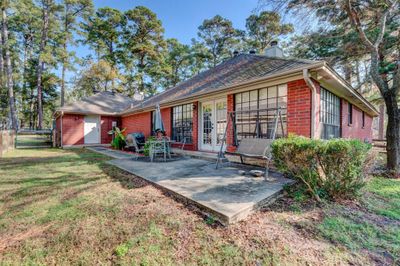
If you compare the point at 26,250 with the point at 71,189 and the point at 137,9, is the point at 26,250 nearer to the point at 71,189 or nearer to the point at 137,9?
the point at 71,189

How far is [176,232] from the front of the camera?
2396mm

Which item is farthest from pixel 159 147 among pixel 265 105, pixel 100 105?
pixel 100 105

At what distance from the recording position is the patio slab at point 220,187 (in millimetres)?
2756

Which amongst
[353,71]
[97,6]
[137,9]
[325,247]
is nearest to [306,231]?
[325,247]

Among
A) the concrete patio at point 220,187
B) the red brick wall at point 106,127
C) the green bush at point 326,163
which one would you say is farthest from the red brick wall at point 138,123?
the green bush at point 326,163

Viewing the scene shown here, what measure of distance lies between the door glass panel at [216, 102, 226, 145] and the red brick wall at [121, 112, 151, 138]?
16.9ft

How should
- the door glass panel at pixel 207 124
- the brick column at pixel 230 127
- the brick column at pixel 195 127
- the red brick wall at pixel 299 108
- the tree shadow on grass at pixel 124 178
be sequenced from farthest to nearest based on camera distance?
the brick column at pixel 195 127, the door glass panel at pixel 207 124, the brick column at pixel 230 127, the red brick wall at pixel 299 108, the tree shadow on grass at pixel 124 178

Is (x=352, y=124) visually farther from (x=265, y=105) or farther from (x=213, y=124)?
(x=213, y=124)

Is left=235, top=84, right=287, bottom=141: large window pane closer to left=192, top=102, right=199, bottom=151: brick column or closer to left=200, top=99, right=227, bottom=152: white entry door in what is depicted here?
left=200, top=99, right=227, bottom=152: white entry door

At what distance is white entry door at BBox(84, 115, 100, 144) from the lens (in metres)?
14.3

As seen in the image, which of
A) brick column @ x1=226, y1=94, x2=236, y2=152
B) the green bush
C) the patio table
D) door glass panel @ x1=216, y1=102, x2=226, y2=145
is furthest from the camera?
door glass panel @ x1=216, y1=102, x2=226, y2=145

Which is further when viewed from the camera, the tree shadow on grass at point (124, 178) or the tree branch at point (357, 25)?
the tree branch at point (357, 25)

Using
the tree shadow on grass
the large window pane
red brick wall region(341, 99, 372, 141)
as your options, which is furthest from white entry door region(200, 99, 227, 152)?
red brick wall region(341, 99, 372, 141)

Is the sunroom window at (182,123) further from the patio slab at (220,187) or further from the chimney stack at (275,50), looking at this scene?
the chimney stack at (275,50)
